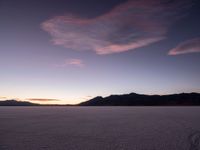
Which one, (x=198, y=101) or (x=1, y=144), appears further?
(x=198, y=101)

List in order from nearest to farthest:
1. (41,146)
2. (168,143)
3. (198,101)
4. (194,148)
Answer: (194,148), (41,146), (168,143), (198,101)

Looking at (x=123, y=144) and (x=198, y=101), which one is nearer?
(x=123, y=144)

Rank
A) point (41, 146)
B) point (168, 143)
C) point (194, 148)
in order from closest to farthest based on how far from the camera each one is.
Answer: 1. point (194, 148)
2. point (41, 146)
3. point (168, 143)

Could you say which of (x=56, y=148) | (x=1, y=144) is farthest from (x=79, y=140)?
(x=1, y=144)

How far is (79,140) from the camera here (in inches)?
330

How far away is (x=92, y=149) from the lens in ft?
22.7

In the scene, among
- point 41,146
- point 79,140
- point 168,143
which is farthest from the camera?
point 79,140

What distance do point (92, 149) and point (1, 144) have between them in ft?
10.4

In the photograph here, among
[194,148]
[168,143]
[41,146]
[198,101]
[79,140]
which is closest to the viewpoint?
[194,148]

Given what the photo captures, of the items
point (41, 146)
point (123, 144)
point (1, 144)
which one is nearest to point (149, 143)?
point (123, 144)

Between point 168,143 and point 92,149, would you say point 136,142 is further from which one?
point 92,149

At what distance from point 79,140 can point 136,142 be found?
214 cm

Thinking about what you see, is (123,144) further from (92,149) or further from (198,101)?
(198,101)

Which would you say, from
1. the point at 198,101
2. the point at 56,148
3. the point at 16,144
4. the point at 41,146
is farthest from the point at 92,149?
the point at 198,101
